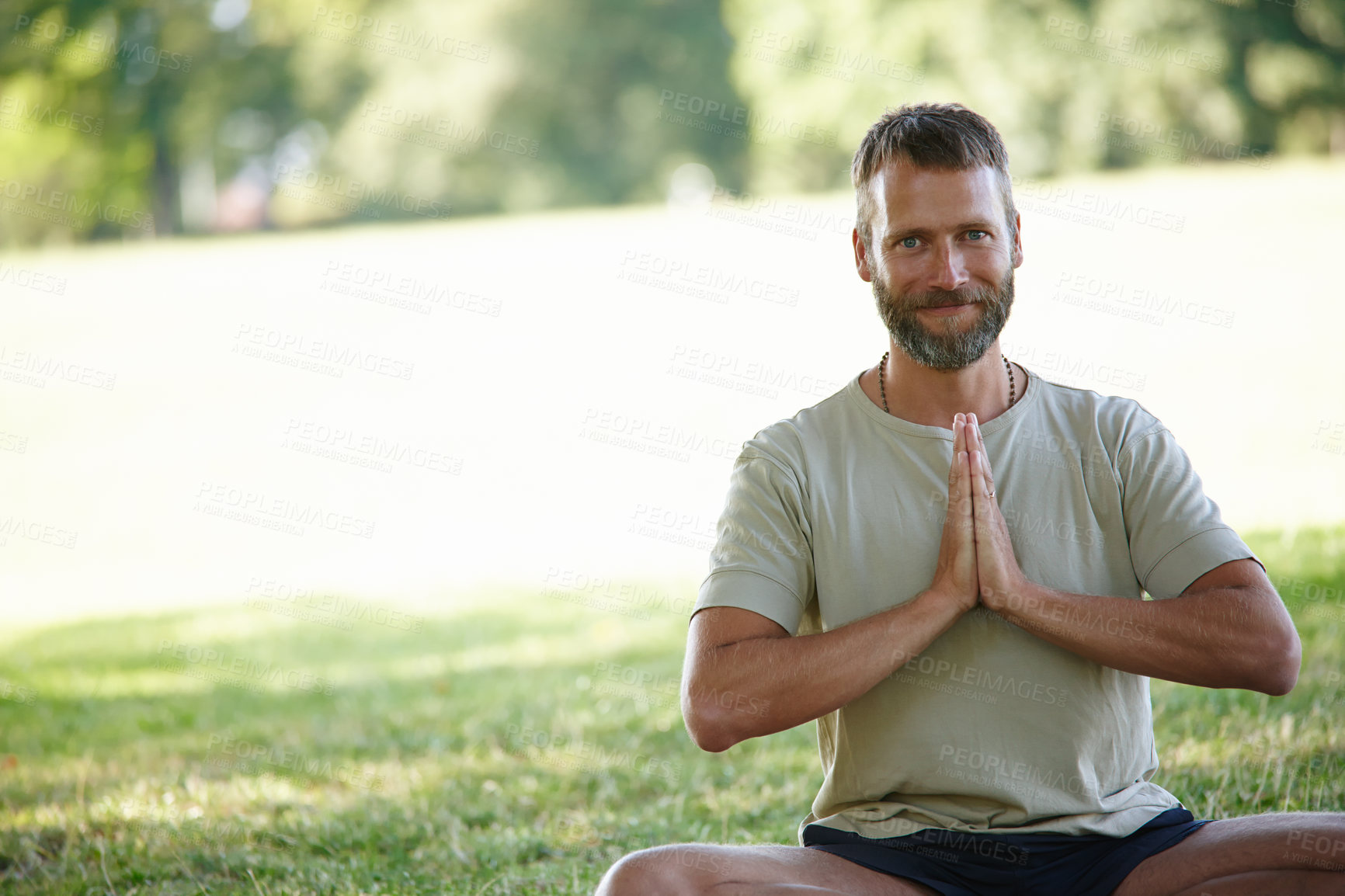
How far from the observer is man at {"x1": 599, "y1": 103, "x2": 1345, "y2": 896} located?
2.51m

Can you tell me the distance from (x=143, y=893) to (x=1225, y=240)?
644 inches

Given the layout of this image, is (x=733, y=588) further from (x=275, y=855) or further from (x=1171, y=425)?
(x=1171, y=425)

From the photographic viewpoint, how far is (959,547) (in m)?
2.60

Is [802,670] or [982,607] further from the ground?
[982,607]

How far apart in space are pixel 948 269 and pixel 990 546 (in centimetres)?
65
